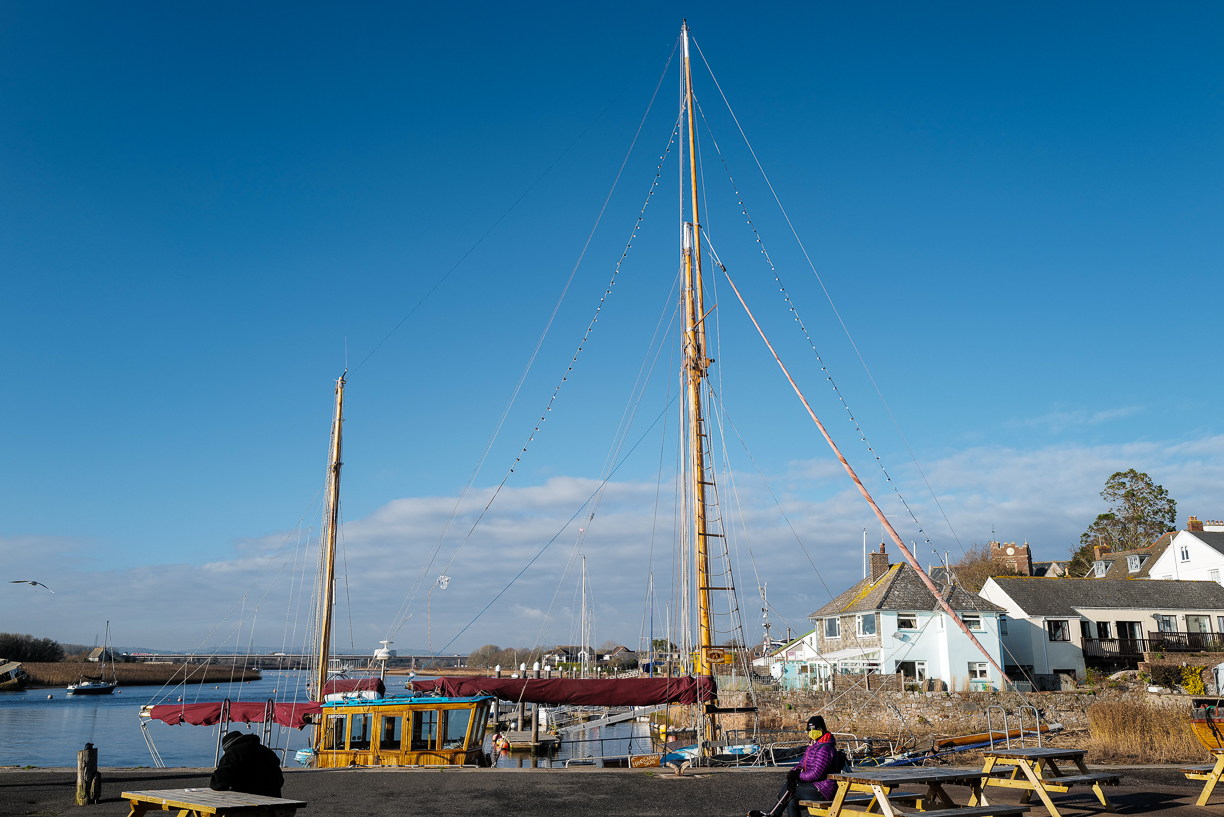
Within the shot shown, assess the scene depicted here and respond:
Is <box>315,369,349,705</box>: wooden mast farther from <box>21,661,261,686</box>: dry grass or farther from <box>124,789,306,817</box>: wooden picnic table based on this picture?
<box>21,661,261,686</box>: dry grass

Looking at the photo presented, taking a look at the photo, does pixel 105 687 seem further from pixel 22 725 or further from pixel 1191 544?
pixel 1191 544

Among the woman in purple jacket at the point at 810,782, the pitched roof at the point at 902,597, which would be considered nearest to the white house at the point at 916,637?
the pitched roof at the point at 902,597

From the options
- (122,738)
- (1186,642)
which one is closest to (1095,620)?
(1186,642)

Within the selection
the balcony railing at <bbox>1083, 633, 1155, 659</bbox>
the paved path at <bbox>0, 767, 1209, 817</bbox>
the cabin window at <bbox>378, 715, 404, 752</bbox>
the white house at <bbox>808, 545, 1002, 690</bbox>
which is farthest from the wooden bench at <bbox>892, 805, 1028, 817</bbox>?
the balcony railing at <bbox>1083, 633, 1155, 659</bbox>

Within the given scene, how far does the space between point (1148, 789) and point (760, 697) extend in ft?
111

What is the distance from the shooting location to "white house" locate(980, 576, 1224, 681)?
49.1 m

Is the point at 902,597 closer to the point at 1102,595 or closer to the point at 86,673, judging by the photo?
the point at 1102,595

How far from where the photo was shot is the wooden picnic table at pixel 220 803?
299 inches

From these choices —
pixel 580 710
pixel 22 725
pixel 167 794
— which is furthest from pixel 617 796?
pixel 22 725

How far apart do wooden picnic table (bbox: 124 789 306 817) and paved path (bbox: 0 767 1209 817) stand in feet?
12.1

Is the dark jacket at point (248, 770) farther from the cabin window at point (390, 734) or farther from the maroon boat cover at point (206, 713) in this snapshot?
the maroon boat cover at point (206, 713)

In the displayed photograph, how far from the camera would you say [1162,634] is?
50844 mm

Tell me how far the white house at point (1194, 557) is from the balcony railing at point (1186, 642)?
7.35m

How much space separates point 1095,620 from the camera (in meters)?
50.7
